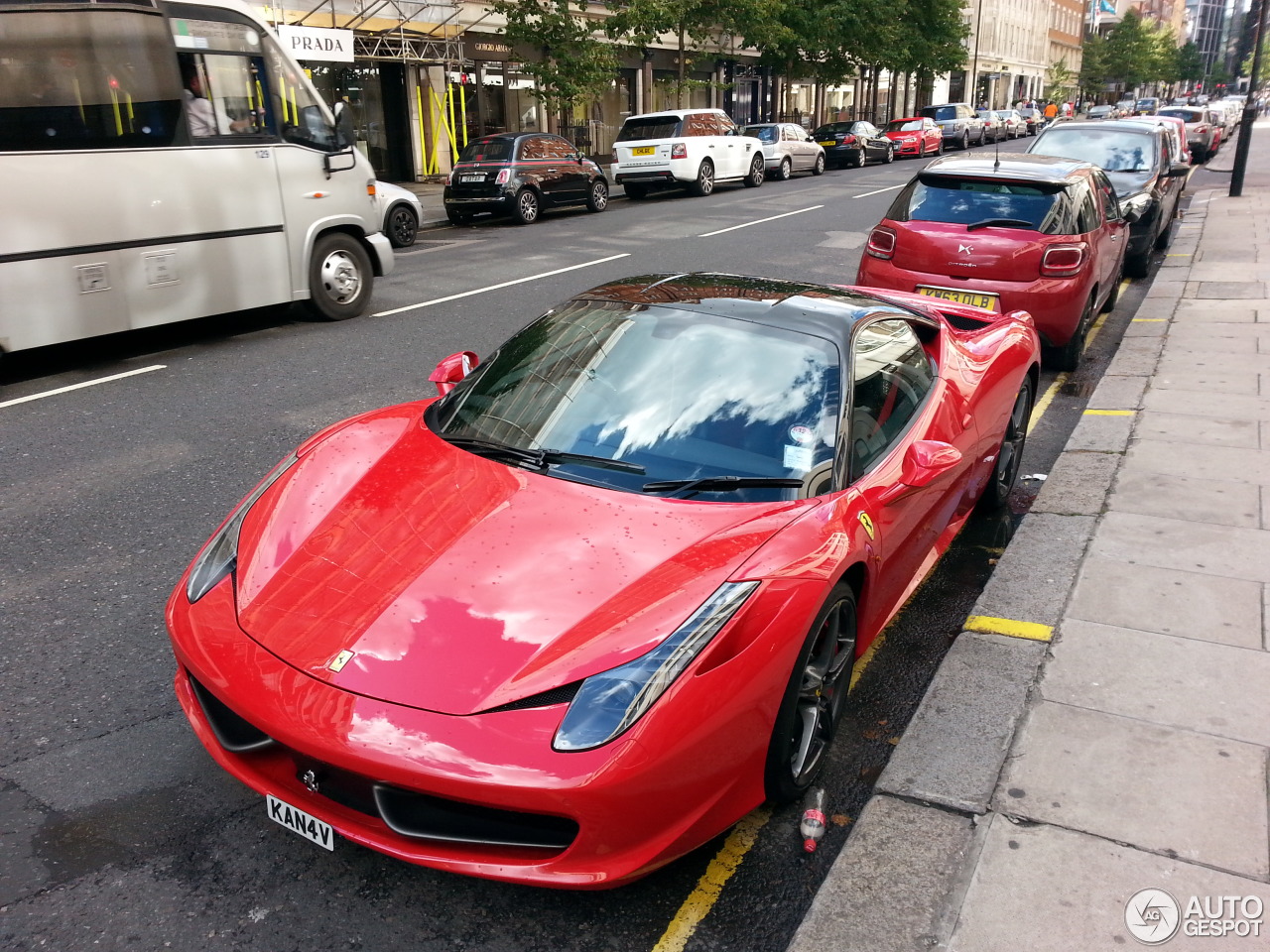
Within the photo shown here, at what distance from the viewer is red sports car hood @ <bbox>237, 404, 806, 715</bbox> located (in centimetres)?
249

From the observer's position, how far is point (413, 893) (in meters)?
2.68

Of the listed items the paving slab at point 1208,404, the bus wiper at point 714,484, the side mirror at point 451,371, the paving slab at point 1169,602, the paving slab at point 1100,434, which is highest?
the side mirror at point 451,371

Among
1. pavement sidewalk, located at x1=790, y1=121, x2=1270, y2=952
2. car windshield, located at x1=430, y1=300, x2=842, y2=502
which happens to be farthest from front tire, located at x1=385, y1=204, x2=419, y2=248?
car windshield, located at x1=430, y1=300, x2=842, y2=502

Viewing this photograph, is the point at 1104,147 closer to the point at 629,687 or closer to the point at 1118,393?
the point at 1118,393

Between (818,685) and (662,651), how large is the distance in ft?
2.39

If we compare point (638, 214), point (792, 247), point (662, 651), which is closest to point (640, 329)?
point (662, 651)

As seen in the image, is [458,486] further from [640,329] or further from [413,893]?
[413,893]

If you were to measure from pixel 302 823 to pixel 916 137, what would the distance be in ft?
138

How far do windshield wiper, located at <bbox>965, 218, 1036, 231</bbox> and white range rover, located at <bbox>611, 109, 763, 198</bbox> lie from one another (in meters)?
16.5

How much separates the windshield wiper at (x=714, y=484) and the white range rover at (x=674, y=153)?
2148cm

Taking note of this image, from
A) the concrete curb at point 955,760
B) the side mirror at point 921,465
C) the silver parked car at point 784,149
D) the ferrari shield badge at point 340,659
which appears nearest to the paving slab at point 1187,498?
the concrete curb at point 955,760

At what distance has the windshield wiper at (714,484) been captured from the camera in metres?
3.13

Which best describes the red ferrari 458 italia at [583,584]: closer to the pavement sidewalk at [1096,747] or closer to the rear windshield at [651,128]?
the pavement sidewalk at [1096,747]

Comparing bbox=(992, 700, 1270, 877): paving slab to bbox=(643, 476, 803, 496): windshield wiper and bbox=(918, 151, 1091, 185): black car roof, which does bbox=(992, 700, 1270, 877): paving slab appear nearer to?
bbox=(643, 476, 803, 496): windshield wiper
